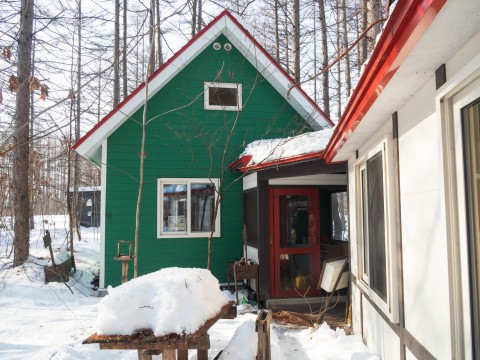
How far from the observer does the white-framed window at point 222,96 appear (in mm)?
8438

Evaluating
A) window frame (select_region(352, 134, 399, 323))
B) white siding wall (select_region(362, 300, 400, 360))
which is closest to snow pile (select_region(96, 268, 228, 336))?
window frame (select_region(352, 134, 399, 323))

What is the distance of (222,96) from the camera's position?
8.62m

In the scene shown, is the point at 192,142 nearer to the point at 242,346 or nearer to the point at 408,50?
the point at 242,346

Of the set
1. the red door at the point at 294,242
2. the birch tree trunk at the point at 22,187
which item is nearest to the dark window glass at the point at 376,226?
the red door at the point at 294,242

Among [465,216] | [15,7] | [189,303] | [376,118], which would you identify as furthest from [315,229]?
[15,7]

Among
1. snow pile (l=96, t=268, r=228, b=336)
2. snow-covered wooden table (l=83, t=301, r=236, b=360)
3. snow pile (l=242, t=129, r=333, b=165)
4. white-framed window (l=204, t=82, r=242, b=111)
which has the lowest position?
snow-covered wooden table (l=83, t=301, r=236, b=360)

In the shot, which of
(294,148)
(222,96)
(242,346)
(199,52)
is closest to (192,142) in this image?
Result: (222,96)

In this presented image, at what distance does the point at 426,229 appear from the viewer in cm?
240

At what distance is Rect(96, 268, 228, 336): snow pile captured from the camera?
8.73 ft

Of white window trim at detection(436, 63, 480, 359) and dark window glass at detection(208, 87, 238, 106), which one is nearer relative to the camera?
white window trim at detection(436, 63, 480, 359)

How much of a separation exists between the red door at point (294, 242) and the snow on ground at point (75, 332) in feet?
4.40

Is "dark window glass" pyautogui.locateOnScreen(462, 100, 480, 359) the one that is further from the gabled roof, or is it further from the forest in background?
the gabled roof

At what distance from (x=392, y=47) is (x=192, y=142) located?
6584 millimetres

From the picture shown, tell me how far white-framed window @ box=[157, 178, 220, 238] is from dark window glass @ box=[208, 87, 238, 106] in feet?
5.78
